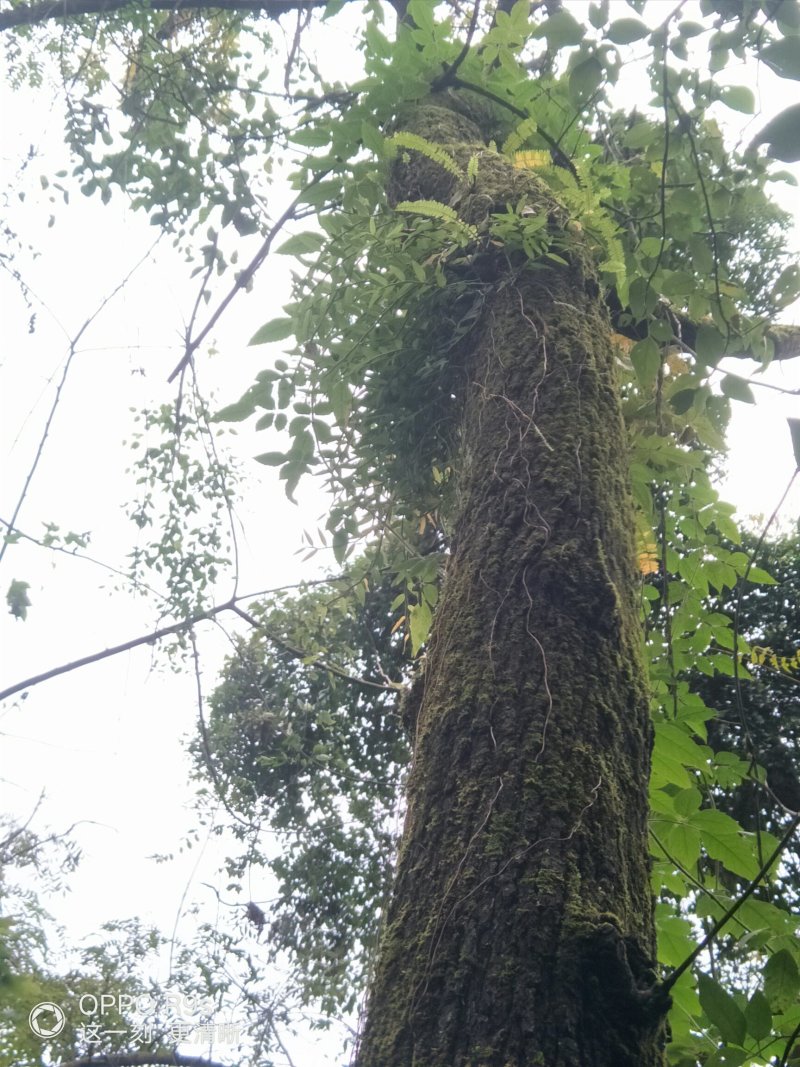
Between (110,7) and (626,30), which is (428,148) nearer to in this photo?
(626,30)

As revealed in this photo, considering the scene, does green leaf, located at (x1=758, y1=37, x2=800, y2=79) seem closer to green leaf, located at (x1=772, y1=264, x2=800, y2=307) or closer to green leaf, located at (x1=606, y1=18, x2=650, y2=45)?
green leaf, located at (x1=606, y1=18, x2=650, y2=45)

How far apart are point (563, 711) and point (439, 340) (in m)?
0.74

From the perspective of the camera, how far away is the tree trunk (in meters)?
0.69

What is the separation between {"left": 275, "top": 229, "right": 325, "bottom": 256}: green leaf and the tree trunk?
395 mm

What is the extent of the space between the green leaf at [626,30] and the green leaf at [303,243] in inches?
34.9

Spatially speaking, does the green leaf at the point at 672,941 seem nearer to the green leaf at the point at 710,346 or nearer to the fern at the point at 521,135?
the green leaf at the point at 710,346

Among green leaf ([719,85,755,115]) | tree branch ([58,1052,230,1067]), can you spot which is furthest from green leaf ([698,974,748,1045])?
tree branch ([58,1052,230,1067])

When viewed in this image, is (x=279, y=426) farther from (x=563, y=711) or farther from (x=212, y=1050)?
(x=212, y=1050)

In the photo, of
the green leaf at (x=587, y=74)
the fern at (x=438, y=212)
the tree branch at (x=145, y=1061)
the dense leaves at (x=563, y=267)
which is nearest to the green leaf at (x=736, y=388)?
the dense leaves at (x=563, y=267)

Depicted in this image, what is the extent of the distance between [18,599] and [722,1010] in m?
1.36

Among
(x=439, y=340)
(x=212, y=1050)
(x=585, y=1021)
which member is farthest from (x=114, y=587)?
(x=585, y=1021)

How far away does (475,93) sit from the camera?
1.67m

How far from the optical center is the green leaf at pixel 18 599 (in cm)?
156

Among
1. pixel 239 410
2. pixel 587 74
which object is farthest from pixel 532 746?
pixel 239 410
